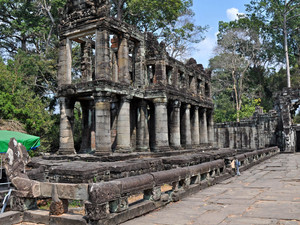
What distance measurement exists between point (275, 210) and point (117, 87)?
986 cm

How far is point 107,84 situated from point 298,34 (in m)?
40.7

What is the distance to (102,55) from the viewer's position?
43.4 feet

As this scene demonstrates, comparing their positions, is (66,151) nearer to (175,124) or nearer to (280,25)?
(175,124)

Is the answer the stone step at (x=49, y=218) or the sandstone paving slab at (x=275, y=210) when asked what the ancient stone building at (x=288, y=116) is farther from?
the stone step at (x=49, y=218)

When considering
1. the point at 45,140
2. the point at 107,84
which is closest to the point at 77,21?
the point at 107,84

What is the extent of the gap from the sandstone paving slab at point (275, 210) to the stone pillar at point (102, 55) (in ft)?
30.3

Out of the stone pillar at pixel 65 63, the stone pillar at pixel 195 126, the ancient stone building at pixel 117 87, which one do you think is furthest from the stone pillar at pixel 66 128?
the stone pillar at pixel 195 126

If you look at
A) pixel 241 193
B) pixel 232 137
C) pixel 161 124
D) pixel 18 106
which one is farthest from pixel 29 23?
pixel 241 193

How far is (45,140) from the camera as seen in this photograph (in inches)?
848

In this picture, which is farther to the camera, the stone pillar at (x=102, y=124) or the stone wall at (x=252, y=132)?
the stone wall at (x=252, y=132)

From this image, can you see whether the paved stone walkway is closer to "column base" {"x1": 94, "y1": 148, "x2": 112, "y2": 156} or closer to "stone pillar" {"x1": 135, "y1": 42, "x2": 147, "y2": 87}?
"column base" {"x1": 94, "y1": 148, "x2": 112, "y2": 156}

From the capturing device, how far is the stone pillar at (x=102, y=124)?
12.9 m

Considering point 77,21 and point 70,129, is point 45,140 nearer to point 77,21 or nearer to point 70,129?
point 70,129

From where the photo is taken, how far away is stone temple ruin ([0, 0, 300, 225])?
16.1ft
